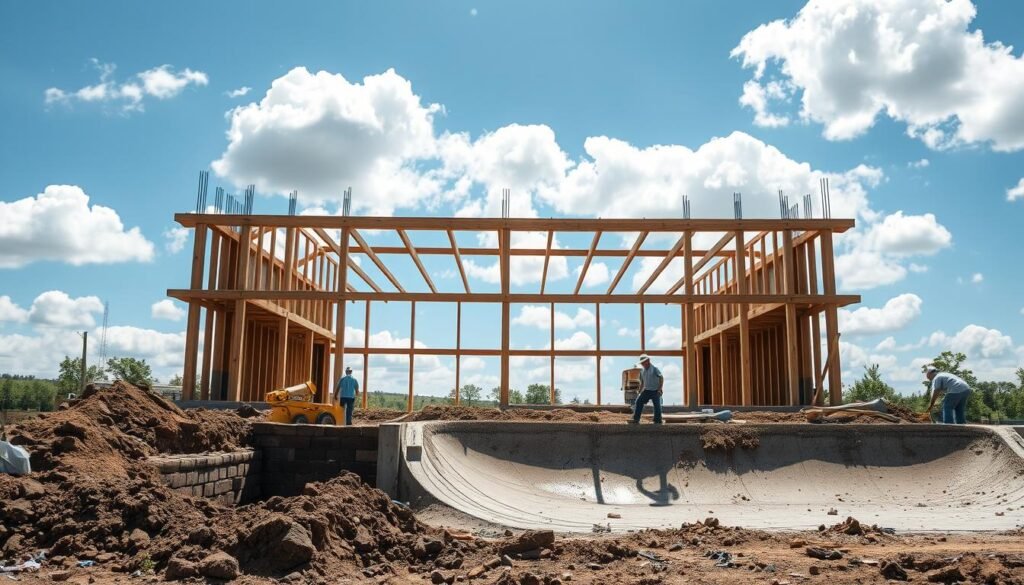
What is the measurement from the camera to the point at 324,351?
3117cm

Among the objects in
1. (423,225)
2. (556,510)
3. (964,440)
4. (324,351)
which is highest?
(423,225)

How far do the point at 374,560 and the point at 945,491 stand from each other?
852cm

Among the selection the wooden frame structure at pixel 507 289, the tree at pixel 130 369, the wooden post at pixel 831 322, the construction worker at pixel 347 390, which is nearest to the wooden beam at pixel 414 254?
the wooden frame structure at pixel 507 289

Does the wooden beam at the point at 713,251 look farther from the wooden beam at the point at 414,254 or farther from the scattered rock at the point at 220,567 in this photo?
the scattered rock at the point at 220,567

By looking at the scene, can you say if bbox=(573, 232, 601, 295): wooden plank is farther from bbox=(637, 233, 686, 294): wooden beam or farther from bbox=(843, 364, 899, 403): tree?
bbox=(843, 364, 899, 403): tree

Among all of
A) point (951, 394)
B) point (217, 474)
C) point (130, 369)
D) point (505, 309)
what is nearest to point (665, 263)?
point (505, 309)

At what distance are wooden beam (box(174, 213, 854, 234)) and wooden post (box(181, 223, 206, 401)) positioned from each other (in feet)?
1.88

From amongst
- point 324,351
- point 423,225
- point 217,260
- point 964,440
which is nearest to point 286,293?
point 217,260

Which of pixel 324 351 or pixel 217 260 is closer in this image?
pixel 217 260

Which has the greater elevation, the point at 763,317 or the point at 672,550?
the point at 763,317

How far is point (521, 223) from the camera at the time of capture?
1983 centimetres

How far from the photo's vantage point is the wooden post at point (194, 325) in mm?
19672

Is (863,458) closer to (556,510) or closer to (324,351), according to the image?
(556,510)

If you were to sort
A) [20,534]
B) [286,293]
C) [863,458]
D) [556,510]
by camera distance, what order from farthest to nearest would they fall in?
[286,293] < [863,458] < [556,510] < [20,534]
